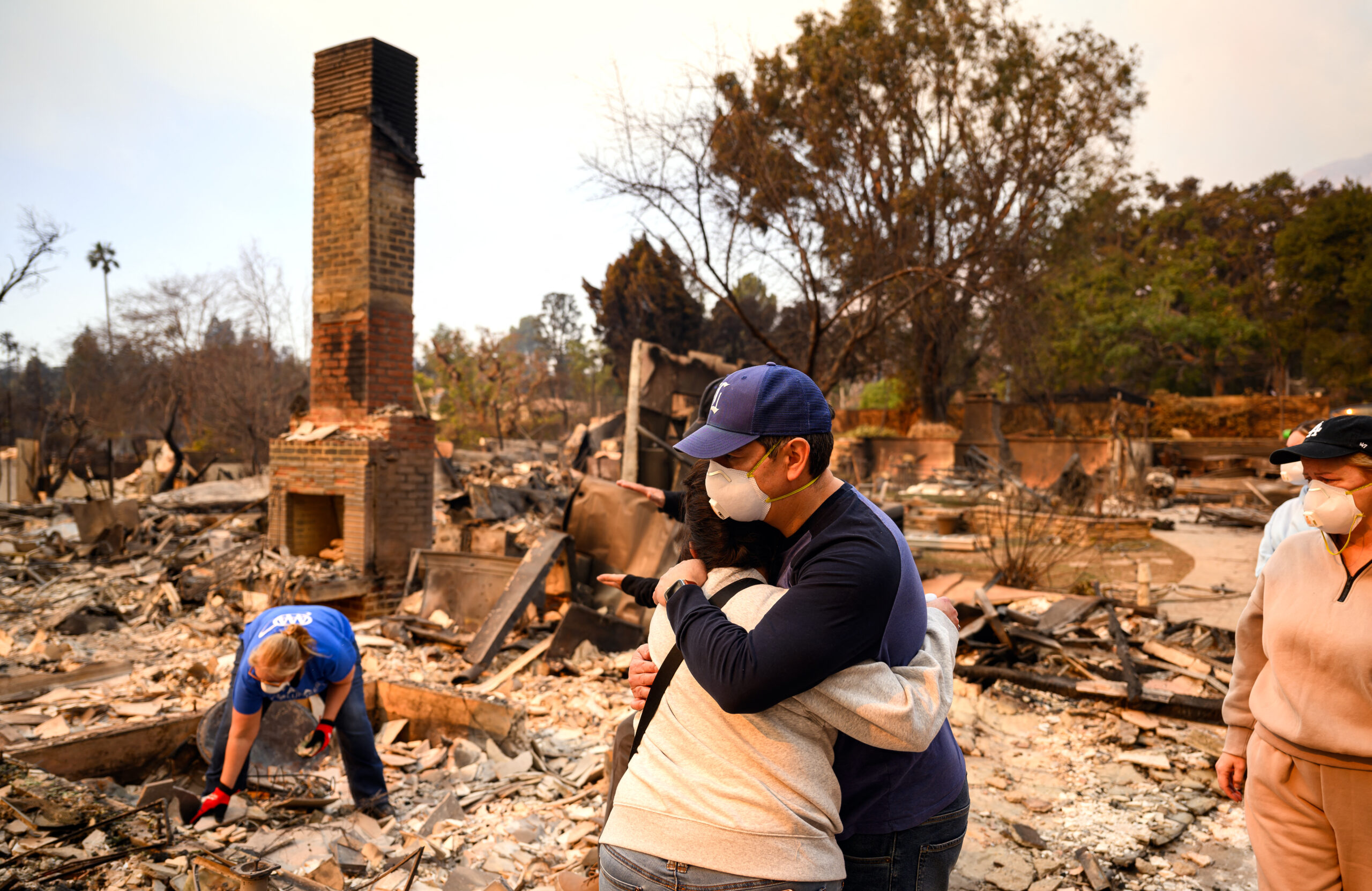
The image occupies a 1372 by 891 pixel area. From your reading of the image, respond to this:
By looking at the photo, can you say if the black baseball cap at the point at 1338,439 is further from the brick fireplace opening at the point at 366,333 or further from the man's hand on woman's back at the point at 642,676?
the brick fireplace opening at the point at 366,333

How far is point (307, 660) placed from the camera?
12.9ft

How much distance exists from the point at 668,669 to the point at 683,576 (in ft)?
0.58

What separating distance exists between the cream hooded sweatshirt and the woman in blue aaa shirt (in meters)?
2.89

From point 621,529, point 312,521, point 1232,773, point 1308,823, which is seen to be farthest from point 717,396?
point 312,521

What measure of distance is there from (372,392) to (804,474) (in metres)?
8.03

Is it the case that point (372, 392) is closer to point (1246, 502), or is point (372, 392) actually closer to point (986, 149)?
point (986, 149)

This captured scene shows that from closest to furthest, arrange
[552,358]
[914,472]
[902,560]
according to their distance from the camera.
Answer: [902,560] < [914,472] < [552,358]

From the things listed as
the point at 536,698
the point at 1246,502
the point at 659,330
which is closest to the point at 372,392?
the point at 536,698

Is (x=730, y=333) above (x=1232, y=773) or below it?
above

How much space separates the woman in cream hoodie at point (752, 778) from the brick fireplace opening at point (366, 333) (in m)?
7.75

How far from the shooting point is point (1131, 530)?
13.9m

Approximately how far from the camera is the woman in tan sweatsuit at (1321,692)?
2002mm

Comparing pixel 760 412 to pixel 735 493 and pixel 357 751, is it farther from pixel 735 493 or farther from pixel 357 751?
pixel 357 751

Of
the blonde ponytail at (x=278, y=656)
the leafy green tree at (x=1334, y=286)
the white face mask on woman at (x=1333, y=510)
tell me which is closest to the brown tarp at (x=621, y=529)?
the blonde ponytail at (x=278, y=656)
